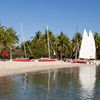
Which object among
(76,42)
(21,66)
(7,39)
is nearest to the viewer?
(21,66)

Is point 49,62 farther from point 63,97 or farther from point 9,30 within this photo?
point 63,97

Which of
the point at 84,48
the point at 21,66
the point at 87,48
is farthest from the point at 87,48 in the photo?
the point at 21,66

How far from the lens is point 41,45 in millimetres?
100188

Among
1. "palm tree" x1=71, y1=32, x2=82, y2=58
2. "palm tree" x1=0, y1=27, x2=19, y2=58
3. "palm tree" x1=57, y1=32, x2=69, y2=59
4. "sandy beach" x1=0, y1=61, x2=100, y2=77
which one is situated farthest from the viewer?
"palm tree" x1=57, y1=32, x2=69, y2=59

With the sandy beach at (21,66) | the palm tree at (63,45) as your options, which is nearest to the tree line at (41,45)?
the palm tree at (63,45)

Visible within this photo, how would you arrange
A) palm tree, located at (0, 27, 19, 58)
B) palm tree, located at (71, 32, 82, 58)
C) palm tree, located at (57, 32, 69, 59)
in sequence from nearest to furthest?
palm tree, located at (0, 27, 19, 58) → palm tree, located at (71, 32, 82, 58) → palm tree, located at (57, 32, 69, 59)

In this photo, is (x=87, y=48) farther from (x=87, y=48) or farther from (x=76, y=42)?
(x=76, y=42)

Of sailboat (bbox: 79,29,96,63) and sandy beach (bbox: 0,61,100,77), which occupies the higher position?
sailboat (bbox: 79,29,96,63)

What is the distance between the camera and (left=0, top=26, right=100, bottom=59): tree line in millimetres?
89812

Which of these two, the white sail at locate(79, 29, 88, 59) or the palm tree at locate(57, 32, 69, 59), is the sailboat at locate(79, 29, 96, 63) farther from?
the palm tree at locate(57, 32, 69, 59)

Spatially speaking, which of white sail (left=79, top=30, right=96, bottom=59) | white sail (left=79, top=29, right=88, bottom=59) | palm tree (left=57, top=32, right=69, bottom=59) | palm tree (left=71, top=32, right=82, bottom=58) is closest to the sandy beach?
white sail (left=79, top=29, right=88, bottom=59)

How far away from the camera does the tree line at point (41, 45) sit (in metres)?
89.8

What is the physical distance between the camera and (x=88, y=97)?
2620 centimetres

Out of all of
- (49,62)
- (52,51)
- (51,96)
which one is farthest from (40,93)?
(52,51)
